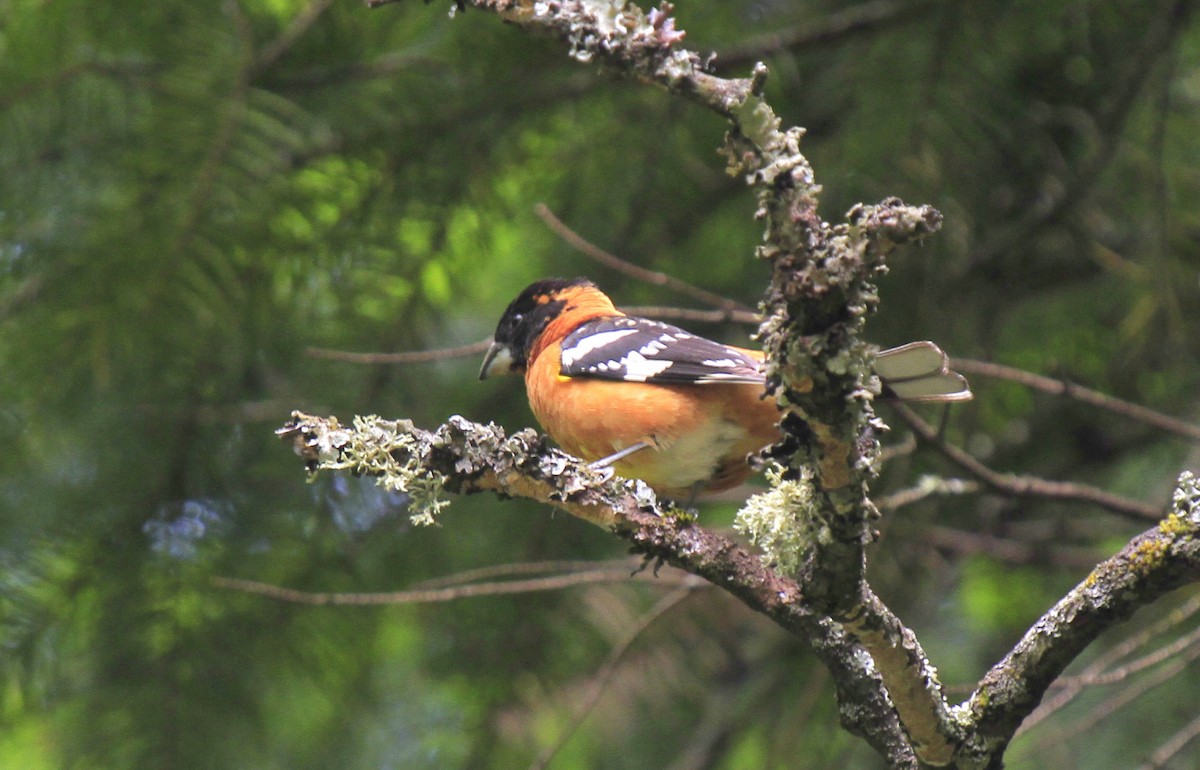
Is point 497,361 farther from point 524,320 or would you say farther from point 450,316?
point 450,316

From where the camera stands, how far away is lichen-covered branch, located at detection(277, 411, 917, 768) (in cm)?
188

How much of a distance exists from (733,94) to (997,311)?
3119 millimetres


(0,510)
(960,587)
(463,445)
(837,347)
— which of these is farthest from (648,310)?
(960,587)

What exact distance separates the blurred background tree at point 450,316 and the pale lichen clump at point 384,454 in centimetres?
156

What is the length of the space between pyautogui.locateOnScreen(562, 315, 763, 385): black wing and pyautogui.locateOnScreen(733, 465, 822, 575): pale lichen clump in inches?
33.1

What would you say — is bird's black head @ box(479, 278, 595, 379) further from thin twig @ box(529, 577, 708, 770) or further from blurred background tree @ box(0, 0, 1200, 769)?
thin twig @ box(529, 577, 708, 770)

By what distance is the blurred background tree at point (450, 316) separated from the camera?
11.2 ft

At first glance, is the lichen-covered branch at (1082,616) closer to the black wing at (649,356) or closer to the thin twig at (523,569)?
the black wing at (649,356)

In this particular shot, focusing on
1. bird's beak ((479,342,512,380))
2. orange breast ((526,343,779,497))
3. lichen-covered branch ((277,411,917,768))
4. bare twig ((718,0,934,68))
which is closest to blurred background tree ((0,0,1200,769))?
bare twig ((718,0,934,68))

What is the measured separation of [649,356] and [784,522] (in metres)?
1.34

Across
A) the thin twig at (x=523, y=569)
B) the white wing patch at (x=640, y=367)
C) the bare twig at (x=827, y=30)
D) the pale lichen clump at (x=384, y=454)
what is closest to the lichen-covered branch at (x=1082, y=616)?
the pale lichen clump at (x=384, y=454)

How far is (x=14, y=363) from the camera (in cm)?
328

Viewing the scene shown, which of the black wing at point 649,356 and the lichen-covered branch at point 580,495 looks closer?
the lichen-covered branch at point 580,495

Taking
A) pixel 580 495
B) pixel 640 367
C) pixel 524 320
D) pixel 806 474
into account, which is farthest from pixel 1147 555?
pixel 524 320
